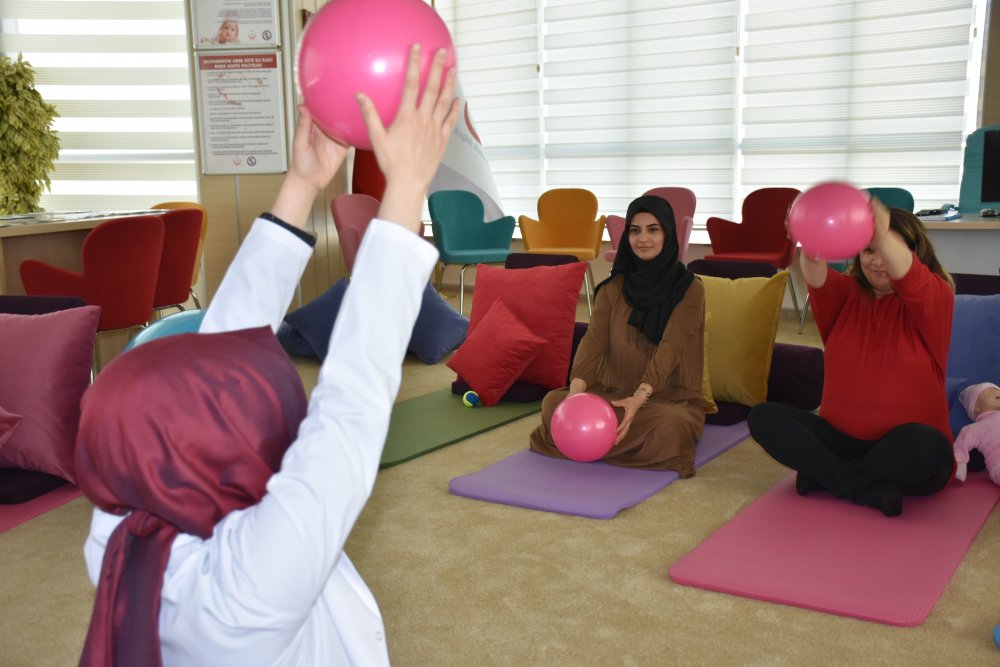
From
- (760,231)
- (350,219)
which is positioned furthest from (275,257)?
(760,231)

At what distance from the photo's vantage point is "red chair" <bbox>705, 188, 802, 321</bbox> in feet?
20.0

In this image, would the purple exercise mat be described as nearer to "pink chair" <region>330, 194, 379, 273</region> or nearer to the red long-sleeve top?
the red long-sleeve top

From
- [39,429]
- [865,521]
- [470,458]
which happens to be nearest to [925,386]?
[865,521]

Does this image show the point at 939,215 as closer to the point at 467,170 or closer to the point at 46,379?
the point at 467,170

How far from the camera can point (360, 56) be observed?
1061mm

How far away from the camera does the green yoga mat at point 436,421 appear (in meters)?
3.78

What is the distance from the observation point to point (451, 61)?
3.34 ft

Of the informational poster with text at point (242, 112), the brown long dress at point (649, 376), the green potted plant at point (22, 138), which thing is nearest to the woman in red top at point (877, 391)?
the brown long dress at point (649, 376)

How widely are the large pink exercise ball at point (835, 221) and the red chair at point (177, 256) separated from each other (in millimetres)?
3440

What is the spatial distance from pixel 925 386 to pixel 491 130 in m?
5.96

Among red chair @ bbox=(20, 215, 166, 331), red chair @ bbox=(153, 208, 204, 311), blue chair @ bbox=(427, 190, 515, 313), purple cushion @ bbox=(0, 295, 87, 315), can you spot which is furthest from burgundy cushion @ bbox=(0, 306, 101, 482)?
blue chair @ bbox=(427, 190, 515, 313)

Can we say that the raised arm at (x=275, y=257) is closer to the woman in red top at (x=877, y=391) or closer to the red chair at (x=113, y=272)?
the woman in red top at (x=877, y=391)

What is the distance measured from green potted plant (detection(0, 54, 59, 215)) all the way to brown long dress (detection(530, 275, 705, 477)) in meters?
5.78

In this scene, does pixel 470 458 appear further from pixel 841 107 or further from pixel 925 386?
pixel 841 107
